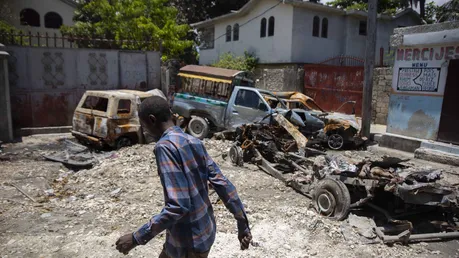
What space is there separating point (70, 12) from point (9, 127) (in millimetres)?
19378

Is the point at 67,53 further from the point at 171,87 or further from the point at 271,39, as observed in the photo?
the point at 271,39

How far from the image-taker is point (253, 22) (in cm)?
2083

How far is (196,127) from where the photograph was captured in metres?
10.2

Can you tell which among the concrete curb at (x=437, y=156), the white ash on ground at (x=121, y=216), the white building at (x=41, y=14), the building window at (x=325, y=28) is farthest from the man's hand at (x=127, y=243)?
the white building at (x=41, y=14)

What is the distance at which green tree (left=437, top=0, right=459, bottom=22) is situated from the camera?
21.0m

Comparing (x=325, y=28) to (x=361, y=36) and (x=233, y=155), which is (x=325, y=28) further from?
(x=233, y=155)

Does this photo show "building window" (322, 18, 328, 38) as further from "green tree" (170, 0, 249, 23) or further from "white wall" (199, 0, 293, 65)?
"green tree" (170, 0, 249, 23)

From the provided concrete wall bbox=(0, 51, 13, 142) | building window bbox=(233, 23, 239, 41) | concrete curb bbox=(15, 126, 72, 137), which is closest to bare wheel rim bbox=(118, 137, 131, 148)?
concrete wall bbox=(0, 51, 13, 142)

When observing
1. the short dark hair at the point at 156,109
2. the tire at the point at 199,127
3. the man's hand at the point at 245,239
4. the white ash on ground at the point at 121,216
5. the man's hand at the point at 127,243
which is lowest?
the white ash on ground at the point at 121,216

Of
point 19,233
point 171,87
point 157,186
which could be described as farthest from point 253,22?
point 19,233

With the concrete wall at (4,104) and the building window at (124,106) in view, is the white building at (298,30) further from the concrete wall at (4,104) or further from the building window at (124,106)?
the concrete wall at (4,104)

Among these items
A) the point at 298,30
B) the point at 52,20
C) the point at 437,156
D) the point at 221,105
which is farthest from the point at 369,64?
the point at 52,20

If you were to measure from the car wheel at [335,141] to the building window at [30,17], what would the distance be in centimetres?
2419

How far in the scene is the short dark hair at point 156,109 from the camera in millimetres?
2064
